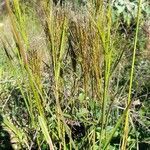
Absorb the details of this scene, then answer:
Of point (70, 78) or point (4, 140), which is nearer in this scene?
point (70, 78)

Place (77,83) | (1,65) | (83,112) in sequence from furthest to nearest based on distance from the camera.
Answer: (1,65)
(77,83)
(83,112)

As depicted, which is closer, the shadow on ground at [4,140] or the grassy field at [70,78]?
the grassy field at [70,78]

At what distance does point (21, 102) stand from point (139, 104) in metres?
0.92

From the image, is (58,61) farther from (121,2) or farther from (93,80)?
(121,2)

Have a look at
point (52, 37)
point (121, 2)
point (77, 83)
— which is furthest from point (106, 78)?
point (121, 2)

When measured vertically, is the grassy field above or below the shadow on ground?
above

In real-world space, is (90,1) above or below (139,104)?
above

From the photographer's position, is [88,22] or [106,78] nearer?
[106,78]

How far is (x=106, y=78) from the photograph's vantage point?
150 cm

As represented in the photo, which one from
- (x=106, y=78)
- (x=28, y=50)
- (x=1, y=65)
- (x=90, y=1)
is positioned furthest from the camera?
(x=1, y=65)

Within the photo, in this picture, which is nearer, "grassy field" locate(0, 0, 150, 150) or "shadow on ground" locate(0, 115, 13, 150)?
"grassy field" locate(0, 0, 150, 150)

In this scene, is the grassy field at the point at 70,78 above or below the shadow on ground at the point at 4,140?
above

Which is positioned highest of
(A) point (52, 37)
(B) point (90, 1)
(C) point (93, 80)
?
(B) point (90, 1)

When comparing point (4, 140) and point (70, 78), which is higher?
point (70, 78)
